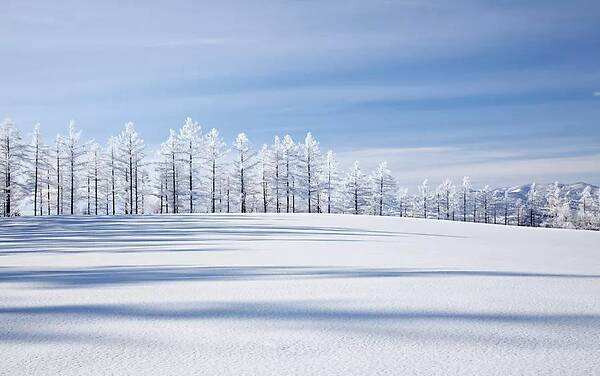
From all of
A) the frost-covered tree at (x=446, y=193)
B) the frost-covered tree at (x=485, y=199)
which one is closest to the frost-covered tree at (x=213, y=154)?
the frost-covered tree at (x=446, y=193)

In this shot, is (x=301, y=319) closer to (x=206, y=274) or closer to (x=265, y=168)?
(x=206, y=274)

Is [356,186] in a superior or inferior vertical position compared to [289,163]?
inferior

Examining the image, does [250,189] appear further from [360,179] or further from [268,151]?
[360,179]

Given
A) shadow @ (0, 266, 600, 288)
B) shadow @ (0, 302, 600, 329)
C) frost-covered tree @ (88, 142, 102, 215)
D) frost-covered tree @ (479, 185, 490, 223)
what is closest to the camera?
shadow @ (0, 302, 600, 329)

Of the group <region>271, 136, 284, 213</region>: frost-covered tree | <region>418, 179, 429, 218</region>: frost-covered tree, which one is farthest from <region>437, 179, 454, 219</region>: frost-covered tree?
<region>271, 136, 284, 213</region>: frost-covered tree

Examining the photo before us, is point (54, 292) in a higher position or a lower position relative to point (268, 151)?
lower

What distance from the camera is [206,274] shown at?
5172 millimetres

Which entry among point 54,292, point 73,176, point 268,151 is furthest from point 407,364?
point 73,176

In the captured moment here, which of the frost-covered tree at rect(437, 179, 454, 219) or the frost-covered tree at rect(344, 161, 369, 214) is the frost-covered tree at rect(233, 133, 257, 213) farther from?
the frost-covered tree at rect(437, 179, 454, 219)

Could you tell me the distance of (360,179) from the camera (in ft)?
186

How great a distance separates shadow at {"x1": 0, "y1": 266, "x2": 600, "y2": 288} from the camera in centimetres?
482

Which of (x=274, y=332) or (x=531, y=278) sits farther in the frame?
(x=531, y=278)

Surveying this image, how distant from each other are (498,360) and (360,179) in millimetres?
54870

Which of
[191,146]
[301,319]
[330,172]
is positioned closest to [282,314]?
[301,319]
